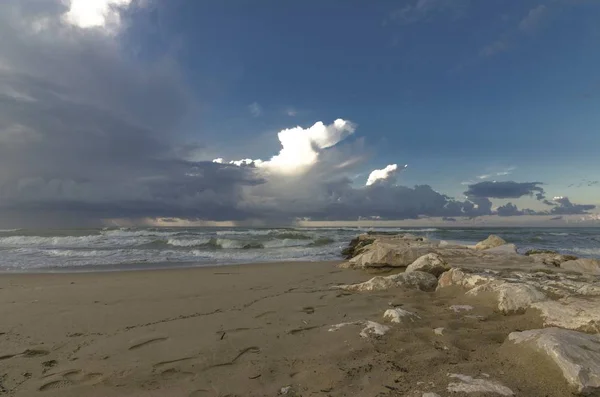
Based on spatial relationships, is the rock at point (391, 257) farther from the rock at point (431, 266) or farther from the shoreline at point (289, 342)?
the shoreline at point (289, 342)

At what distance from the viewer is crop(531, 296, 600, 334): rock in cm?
349

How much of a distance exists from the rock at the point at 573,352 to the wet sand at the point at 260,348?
9cm

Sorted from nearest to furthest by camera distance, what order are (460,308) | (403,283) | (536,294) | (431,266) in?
(536,294), (460,308), (403,283), (431,266)

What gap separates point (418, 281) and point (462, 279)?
31.5 inches

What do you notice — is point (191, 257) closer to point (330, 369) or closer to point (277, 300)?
point (277, 300)

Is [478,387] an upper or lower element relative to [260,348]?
upper

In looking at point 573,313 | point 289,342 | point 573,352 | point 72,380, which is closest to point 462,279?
point 573,313

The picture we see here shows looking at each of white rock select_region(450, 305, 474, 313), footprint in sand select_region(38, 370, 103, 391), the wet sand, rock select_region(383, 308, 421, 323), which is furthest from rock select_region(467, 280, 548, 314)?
footprint in sand select_region(38, 370, 103, 391)

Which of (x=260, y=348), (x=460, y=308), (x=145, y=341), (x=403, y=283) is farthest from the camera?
(x=403, y=283)

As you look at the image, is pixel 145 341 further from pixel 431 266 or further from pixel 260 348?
pixel 431 266

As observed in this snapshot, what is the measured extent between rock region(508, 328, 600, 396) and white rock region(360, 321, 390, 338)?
4.00ft

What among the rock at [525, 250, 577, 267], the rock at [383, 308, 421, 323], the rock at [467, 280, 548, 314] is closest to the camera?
the rock at [383, 308, 421, 323]

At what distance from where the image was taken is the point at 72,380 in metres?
3.16

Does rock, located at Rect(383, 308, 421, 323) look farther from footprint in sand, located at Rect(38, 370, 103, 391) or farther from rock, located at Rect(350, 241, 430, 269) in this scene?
rock, located at Rect(350, 241, 430, 269)
